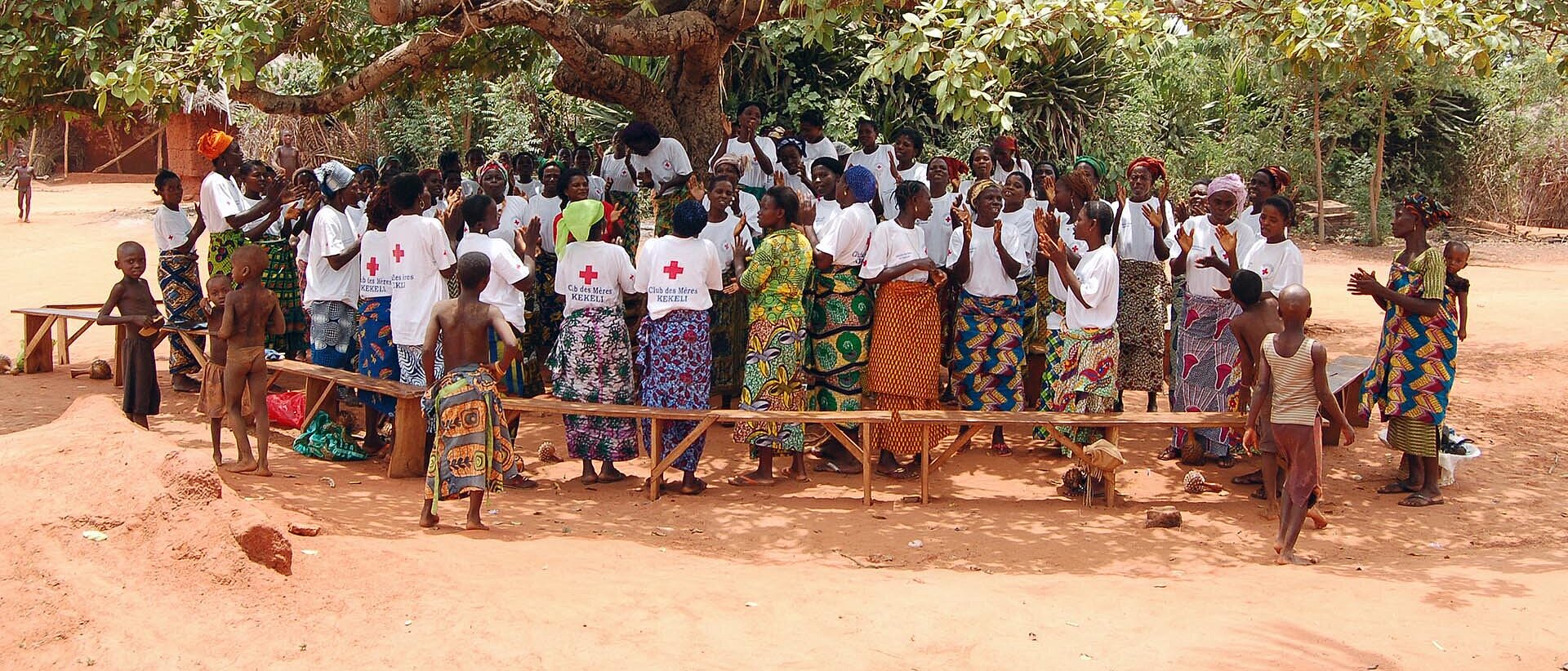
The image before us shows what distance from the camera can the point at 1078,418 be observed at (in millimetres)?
6930

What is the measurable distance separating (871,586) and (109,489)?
294 centimetres

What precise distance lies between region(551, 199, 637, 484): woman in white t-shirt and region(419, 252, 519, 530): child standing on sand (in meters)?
0.71

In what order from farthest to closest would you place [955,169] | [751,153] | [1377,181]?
1. [1377,181]
2. [751,153]
3. [955,169]

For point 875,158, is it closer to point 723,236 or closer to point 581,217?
point 723,236

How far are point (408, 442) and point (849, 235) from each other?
2.82 metres

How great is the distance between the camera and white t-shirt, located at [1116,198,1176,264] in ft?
27.6

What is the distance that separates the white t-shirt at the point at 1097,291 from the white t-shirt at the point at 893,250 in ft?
2.78

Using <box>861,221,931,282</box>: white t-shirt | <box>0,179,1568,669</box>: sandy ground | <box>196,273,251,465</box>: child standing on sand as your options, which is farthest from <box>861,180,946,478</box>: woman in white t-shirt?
<box>196,273,251,465</box>: child standing on sand

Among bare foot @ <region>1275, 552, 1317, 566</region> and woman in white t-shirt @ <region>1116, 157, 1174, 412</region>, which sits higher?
woman in white t-shirt @ <region>1116, 157, 1174, 412</region>

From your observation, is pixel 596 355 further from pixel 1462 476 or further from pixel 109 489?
pixel 1462 476

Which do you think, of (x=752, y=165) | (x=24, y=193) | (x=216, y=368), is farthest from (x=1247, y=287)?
(x=24, y=193)

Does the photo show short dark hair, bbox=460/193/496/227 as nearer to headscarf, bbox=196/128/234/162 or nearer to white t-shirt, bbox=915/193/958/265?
headscarf, bbox=196/128/234/162

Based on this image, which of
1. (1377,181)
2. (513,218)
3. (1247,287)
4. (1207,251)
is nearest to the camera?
(1247,287)

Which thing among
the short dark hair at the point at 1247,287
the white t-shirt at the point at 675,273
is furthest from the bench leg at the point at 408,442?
the short dark hair at the point at 1247,287
